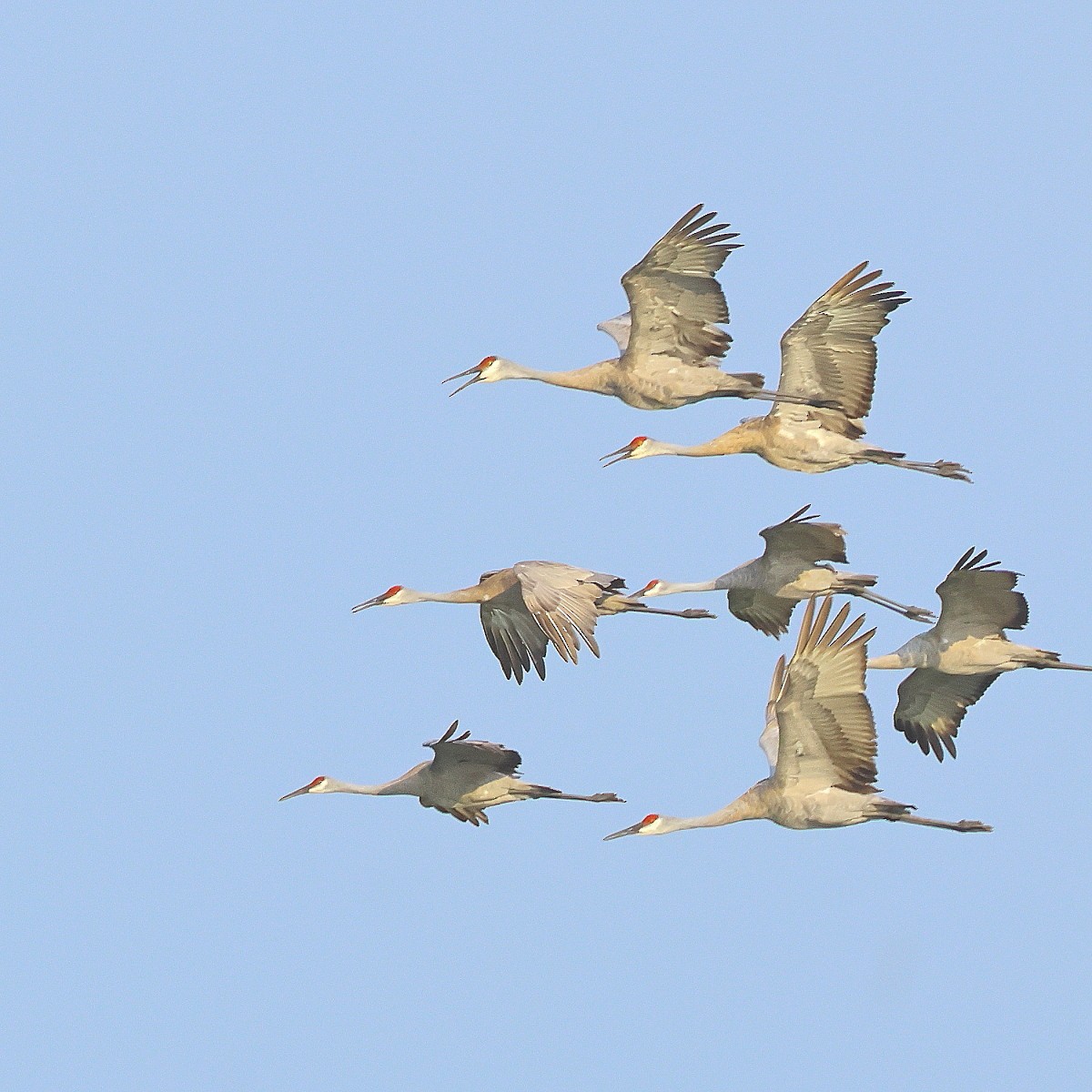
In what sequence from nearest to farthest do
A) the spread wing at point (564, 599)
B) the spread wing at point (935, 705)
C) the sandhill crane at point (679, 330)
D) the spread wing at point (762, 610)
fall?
the spread wing at point (564, 599), the sandhill crane at point (679, 330), the spread wing at point (762, 610), the spread wing at point (935, 705)

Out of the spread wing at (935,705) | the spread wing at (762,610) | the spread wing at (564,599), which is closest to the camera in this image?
the spread wing at (564,599)

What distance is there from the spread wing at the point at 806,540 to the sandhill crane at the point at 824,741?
0.75 metres

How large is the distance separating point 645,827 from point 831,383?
3.48m

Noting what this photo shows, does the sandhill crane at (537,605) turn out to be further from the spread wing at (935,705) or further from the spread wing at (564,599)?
the spread wing at (935,705)

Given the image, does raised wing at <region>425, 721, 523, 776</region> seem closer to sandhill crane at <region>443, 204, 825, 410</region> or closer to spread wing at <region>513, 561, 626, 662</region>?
spread wing at <region>513, 561, 626, 662</region>

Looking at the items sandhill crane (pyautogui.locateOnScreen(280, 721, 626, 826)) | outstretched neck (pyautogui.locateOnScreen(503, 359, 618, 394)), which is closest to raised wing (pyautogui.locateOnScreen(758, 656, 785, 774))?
sandhill crane (pyautogui.locateOnScreen(280, 721, 626, 826))

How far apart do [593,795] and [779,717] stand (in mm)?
2167

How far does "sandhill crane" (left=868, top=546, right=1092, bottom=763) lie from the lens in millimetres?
22141

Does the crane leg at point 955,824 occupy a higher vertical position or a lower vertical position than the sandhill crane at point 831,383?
lower

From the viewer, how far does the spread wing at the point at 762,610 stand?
23.1 metres

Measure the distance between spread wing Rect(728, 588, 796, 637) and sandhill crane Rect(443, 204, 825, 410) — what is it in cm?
163

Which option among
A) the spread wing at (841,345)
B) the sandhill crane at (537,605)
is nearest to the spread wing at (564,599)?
the sandhill crane at (537,605)

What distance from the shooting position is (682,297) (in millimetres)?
22078

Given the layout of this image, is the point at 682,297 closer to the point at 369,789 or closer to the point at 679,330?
the point at 679,330
